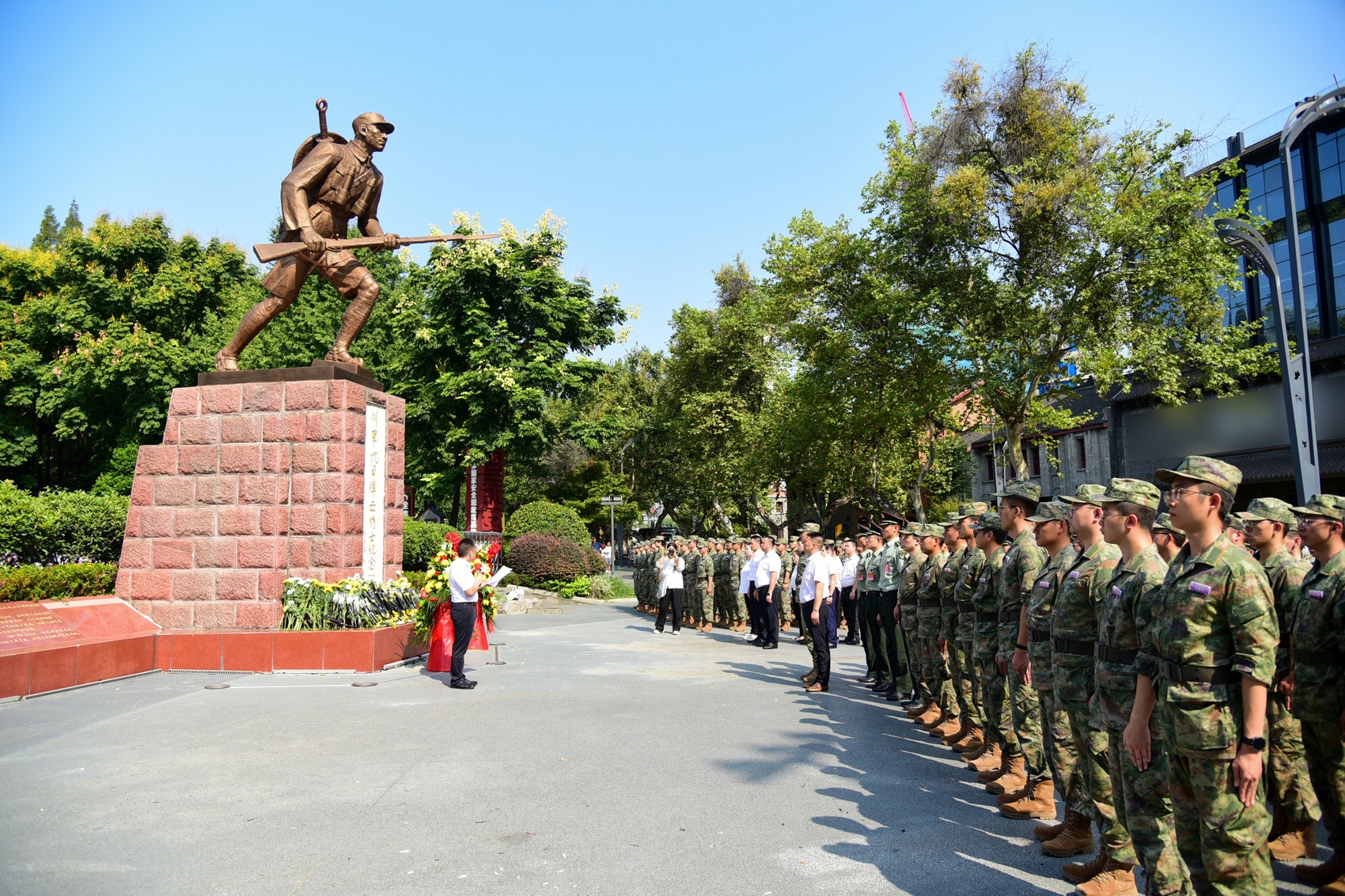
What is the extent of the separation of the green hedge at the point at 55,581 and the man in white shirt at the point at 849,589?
1094cm

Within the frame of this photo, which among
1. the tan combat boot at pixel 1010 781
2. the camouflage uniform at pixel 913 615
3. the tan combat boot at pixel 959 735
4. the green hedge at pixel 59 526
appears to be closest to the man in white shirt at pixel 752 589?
the camouflage uniform at pixel 913 615

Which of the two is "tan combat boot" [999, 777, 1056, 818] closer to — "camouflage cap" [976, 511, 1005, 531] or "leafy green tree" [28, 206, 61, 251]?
"camouflage cap" [976, 511, 1005, 531]

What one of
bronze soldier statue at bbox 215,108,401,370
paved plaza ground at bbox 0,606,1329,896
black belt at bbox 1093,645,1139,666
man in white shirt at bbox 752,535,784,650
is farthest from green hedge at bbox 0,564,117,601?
black belt at bbox 1093,645,1139,666

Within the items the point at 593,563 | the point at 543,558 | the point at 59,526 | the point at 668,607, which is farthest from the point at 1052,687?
the point at 593,563

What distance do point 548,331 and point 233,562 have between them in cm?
1824

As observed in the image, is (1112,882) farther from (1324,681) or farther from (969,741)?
(969,741)

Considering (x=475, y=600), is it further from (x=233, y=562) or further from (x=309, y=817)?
(x=309, y=817)

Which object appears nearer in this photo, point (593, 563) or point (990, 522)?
point (990, 522)

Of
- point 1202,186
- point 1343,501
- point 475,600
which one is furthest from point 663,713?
point 1202,186

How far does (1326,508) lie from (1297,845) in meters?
1.90

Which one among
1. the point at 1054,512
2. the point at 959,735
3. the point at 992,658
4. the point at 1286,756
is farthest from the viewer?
the point at 959,735

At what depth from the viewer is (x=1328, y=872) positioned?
4309 millimetres

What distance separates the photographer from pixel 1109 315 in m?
18.8

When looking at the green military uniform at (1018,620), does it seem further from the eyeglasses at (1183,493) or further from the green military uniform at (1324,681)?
the eyeglasses at (1183,493)
